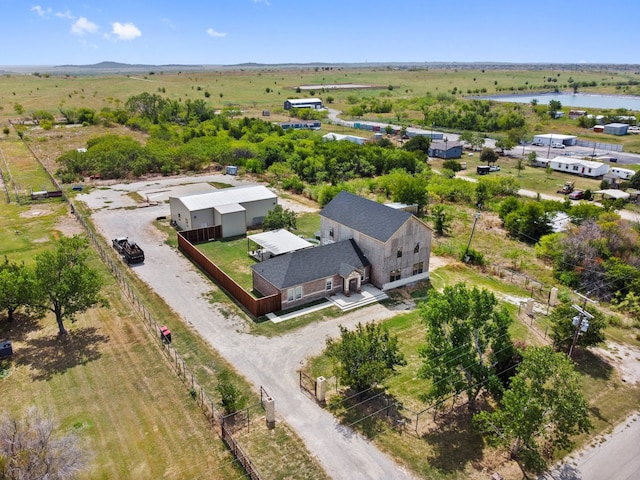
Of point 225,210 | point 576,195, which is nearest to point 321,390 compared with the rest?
point 225,210

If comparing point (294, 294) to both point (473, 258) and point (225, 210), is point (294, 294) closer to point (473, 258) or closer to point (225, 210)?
point (225, 210)

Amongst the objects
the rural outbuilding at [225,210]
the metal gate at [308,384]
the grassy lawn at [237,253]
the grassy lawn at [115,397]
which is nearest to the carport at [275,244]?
the grassy lawn at [237,253]

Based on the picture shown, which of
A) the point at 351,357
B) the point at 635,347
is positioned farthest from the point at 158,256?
the point at 635,347

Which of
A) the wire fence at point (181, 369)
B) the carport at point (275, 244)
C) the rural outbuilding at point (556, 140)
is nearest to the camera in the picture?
the wire fence at point (181, 369)

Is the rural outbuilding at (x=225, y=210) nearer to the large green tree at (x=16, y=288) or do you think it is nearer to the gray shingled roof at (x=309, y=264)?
the gray shingled roof at (x=309, y=264)

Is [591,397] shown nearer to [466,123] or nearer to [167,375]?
[167,375]
